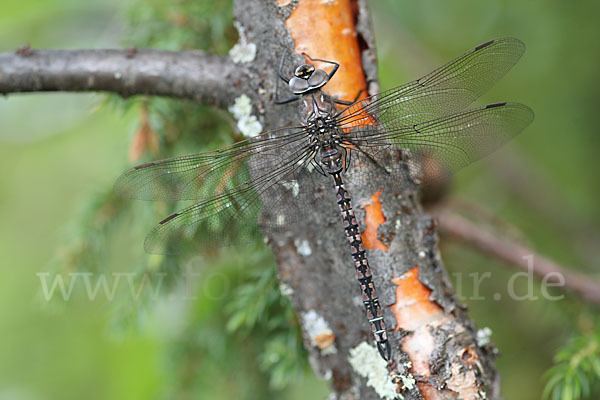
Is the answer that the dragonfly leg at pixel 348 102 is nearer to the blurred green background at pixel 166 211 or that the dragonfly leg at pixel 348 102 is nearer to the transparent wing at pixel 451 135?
the transparent wing at pixel 451 135

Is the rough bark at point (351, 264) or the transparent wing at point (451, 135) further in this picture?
the transparent wing at point (451, 135)

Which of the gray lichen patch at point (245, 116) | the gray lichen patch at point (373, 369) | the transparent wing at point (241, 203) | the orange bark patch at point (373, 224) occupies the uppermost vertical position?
the gray lichen patch at point (245, 116)

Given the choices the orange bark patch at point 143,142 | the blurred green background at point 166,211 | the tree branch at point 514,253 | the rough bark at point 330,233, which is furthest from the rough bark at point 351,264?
the orange bark patch at point 143,142

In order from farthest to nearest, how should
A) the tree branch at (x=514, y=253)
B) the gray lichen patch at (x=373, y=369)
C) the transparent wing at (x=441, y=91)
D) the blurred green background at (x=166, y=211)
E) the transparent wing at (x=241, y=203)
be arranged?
the blurred green background at (x=166, y=211) < the tree branch at (x=514, y=253) < the transparent wing at (x=241, y=203) < the transparent wing at (x=441, y=91) < the gray lichen patch at (x=373, y=369)

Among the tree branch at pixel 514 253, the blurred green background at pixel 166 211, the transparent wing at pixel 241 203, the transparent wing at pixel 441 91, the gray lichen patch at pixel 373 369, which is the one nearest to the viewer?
the gray lichen patch at pixel 373 369

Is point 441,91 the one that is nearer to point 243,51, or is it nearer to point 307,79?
point 307,79

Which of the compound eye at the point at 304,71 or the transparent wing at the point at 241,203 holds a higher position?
the compound eye at the point at 304,71

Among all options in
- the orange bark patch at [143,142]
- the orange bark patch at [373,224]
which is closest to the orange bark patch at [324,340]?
the orange bark patch at [373,224]
